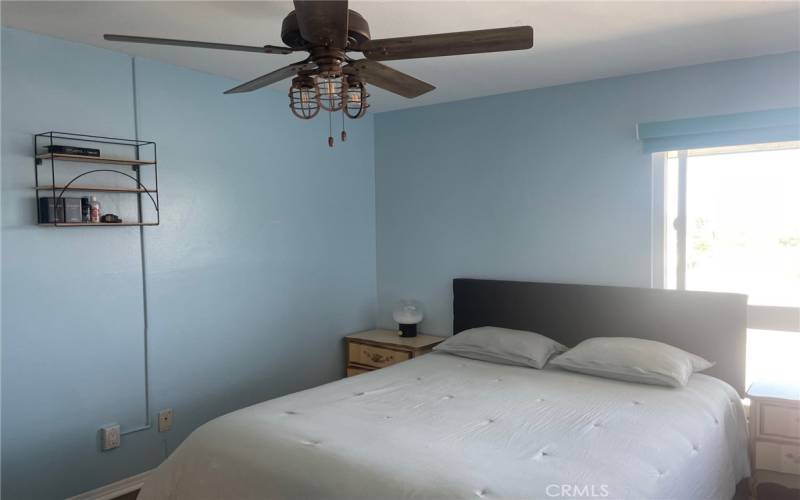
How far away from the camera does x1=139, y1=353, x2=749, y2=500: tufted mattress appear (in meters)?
1.85

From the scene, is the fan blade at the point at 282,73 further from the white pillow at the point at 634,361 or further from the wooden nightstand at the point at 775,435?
the wooden nightstand at the point at 775,435

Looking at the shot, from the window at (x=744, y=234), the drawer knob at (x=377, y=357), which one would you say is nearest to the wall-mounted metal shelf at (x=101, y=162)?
the drawer knob at (x=377, y=357)

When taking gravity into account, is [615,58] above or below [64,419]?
above

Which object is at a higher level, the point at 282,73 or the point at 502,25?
the point at 502,25

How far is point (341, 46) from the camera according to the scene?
1.76m

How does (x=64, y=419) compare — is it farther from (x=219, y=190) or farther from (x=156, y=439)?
(x=219, y=190)

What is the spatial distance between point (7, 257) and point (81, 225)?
0.33 meters

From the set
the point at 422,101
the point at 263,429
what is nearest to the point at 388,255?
the point at 422,101

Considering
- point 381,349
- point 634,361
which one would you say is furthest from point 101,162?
point 634,361

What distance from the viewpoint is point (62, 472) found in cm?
276

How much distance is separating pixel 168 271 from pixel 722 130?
10.2 feet

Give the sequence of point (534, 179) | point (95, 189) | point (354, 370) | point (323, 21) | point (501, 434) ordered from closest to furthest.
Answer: point (323, 21) → point (501, 434) → point (95, 189) → point (534, 179) → point (354, 370)

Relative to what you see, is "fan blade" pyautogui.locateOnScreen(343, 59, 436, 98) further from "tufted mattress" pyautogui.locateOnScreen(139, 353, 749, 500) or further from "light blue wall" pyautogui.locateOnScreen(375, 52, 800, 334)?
"light blue wall" pyautogui.locateOnScreen(375, 52, 800, 334)

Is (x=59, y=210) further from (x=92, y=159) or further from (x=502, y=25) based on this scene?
(x=502, y=25)
